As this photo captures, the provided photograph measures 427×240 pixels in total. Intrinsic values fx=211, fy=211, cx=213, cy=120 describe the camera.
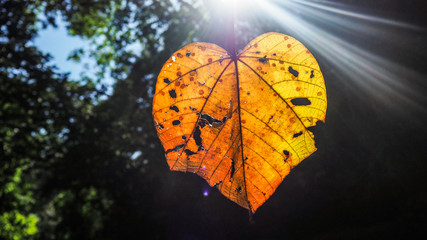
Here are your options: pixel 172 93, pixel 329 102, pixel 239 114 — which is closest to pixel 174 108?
pixel 172 93

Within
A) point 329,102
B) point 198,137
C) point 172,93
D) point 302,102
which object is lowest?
point 302,102

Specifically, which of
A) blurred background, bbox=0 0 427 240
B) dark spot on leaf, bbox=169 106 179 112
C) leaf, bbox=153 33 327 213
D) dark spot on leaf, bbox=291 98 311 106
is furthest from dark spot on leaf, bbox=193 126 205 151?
Result: blurred background, bbox=0 0 427 240

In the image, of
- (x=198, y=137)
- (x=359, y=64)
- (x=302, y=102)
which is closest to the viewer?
(x=302, y=102)

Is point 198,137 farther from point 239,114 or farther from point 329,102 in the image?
point 329,102

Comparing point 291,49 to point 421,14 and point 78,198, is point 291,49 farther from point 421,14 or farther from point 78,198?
point 78,198

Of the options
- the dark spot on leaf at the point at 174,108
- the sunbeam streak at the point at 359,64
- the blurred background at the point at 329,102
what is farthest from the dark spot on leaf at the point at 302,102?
the sunbeam streak at the point at 359,64

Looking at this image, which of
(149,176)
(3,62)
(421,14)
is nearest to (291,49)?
(421,14)
